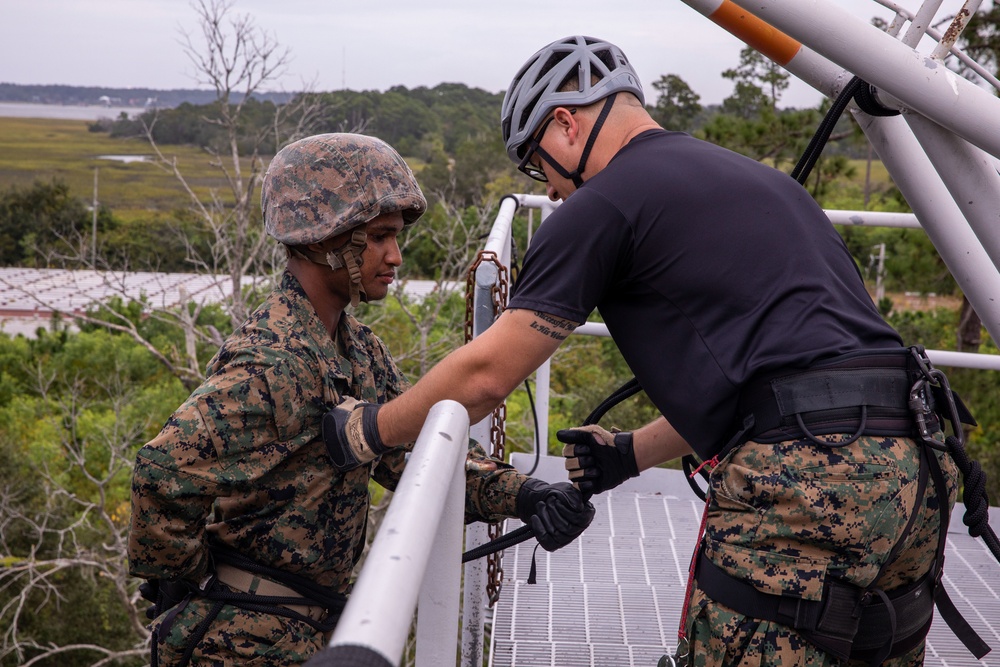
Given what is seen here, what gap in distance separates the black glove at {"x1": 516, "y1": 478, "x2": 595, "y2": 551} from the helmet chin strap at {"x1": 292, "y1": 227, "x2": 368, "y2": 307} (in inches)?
31.5

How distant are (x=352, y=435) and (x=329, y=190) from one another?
0.72 m

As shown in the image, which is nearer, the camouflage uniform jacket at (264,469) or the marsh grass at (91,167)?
the camouflage uniform jacket at (264,469)

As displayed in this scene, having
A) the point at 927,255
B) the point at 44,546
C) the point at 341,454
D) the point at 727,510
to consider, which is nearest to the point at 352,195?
the point at 341,454

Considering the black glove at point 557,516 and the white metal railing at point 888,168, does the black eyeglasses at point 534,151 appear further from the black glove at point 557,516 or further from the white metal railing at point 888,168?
the black glove at point 557,516

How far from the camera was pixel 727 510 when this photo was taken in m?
2.20

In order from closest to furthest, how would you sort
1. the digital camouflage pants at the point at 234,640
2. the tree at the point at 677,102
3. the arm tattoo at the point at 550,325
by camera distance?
the arm tattoo at the point at 550,325 < the digital camouflage pants at the point at 234,640 < the tree at the point at 677,102

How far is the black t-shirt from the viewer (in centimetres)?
214

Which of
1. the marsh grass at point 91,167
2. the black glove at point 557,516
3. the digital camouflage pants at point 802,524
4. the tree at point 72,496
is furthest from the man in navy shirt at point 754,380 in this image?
the marsh grass at point 91,167

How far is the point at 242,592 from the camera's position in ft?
8.69

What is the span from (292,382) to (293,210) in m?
0.51

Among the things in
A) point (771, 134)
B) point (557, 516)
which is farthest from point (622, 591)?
point (771, 134)

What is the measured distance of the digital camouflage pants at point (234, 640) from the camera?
2.60 metres

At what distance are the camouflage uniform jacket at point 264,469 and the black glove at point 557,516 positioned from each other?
14 centimetres

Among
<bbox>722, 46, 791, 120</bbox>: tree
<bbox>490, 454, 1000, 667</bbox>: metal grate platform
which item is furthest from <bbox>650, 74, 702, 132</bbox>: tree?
<bbox>490, 454, 1000, 667</bbox>: metal grate platform
